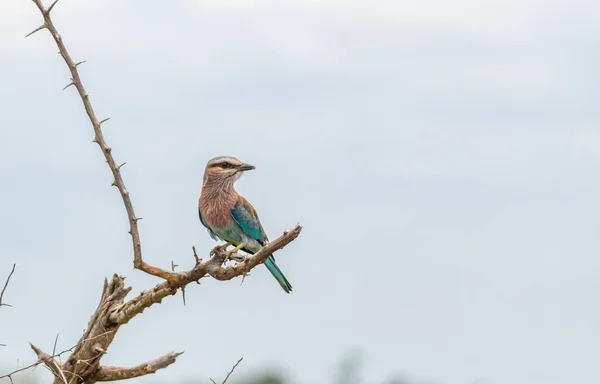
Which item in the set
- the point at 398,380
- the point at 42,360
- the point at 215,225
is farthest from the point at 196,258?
the point at 398,380

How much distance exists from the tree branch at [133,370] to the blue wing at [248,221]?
6.81 ft

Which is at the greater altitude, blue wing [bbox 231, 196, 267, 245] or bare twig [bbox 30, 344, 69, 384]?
blue wing [bbox 231, 196, 267, 245]

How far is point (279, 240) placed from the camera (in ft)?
25.8

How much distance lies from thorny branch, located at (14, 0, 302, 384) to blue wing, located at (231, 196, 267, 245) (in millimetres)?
1903

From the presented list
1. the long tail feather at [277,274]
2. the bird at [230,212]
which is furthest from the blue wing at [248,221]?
the long tail feather at [277,274]

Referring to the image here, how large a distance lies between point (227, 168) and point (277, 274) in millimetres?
957

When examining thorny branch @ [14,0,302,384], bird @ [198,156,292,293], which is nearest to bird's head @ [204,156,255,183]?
bird @ [198,156,292,293]

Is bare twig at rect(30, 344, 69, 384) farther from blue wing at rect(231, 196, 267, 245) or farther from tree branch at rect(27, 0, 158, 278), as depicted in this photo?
blue wing at rect(231, 196, 267, 245)

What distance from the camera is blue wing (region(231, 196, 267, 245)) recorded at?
1052 cm

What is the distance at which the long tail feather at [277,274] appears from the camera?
10578 mm

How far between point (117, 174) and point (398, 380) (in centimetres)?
8146

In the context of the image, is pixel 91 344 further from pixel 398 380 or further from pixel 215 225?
pixel 398 380

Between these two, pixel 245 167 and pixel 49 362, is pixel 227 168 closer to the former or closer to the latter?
pixel 245 167

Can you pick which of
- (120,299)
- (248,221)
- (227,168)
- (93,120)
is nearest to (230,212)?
(248,221)
